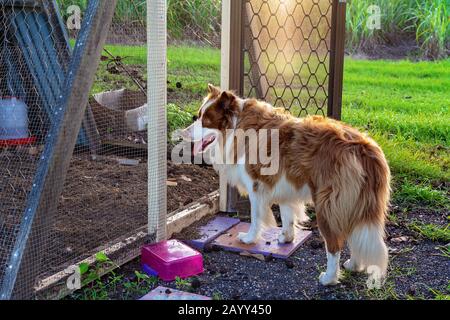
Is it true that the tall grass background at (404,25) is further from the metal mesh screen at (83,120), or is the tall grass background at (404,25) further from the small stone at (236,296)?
the small stone at (236,296)

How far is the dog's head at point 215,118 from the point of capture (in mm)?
3684

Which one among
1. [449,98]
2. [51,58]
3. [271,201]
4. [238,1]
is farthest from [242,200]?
[449,98]

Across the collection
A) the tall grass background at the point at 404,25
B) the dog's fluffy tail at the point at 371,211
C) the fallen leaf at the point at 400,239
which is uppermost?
the tall grass background at the point at 404,25

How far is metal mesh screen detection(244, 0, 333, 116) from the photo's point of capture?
4.35m

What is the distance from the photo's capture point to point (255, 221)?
12.6 ft

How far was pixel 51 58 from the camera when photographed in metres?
5.03

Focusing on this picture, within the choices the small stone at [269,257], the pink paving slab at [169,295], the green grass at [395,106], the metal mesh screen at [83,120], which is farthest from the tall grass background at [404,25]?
the pink paving slab at [169,295]

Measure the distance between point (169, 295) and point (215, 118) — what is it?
121cm

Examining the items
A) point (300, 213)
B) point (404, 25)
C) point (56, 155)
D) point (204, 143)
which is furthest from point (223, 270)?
point (404, 25)

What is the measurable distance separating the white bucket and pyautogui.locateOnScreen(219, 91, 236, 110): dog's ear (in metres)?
1.97

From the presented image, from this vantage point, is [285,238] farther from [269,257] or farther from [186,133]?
[186,133]

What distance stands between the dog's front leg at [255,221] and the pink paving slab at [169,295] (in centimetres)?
87

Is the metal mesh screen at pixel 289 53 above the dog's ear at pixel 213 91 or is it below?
above
